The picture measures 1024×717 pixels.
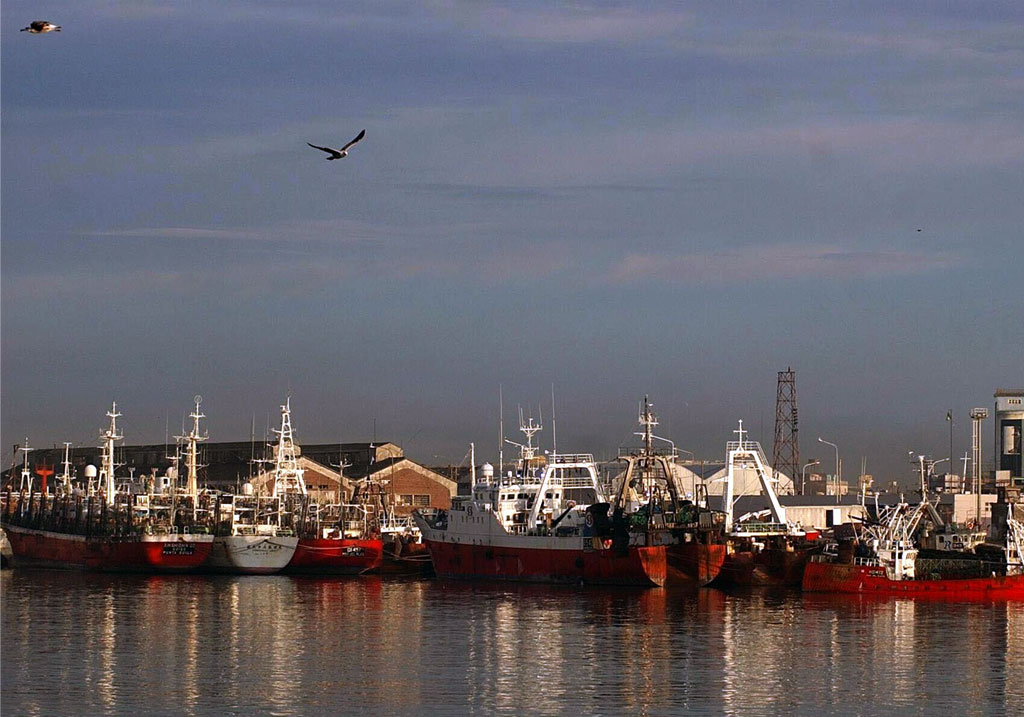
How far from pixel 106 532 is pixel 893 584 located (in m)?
47.0

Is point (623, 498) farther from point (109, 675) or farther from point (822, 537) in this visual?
point (109, 675)

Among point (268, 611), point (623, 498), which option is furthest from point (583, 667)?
point (623, 498)

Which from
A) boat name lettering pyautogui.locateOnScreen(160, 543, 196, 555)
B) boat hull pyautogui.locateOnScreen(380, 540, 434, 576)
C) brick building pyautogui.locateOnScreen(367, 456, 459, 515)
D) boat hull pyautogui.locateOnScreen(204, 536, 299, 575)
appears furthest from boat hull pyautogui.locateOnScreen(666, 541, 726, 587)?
brick building pyautogui.locateOnScreen(367, 456, 459, 515)

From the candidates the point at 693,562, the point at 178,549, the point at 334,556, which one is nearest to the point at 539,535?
the point at 693,562

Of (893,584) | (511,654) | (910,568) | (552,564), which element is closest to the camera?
(511,654)

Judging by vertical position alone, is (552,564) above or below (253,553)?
above

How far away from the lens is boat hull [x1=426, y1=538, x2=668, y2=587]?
7356 centimetres

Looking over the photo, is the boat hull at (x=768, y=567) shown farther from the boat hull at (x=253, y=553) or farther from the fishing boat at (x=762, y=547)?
the boat hull at (x=253, y=553)

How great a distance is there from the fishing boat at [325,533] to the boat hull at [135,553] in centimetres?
529

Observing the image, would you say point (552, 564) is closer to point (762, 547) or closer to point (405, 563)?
point (762, 547)

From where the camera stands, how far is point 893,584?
6800 cm

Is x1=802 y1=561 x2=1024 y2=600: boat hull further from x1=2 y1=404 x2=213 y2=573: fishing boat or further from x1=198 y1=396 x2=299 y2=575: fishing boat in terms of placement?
x1=2 y1=404 x2=213 y2=573: fishing boat

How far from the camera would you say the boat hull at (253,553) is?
88812mm

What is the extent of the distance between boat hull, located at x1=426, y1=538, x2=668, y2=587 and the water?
2866 millimetres
